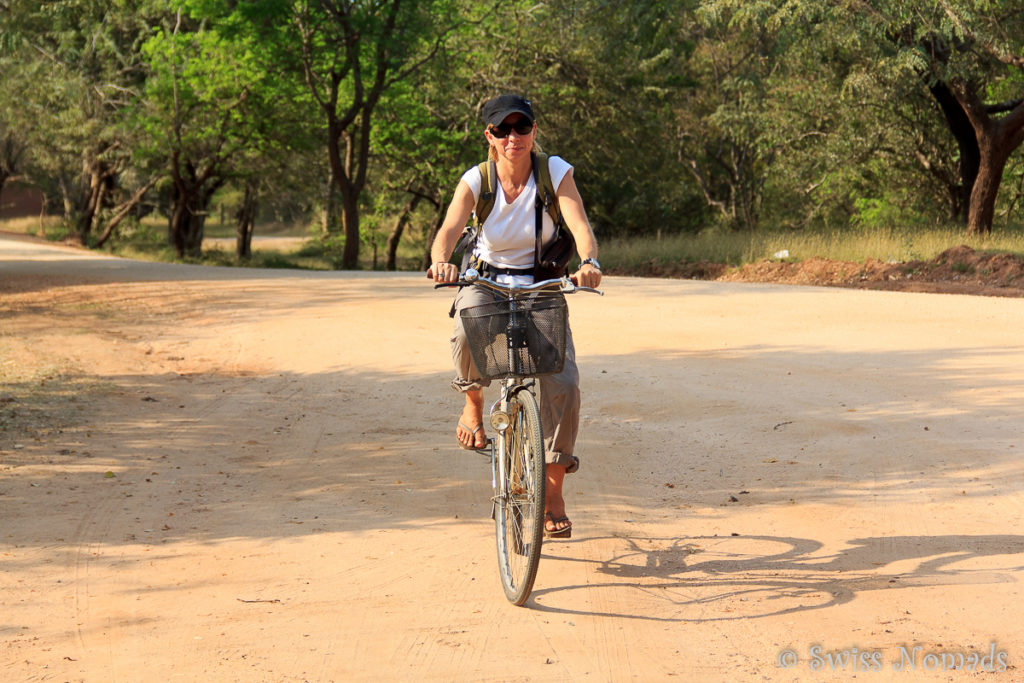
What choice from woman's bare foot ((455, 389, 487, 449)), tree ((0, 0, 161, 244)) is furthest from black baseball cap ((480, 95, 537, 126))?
tree ((0, 0, 161, 244))

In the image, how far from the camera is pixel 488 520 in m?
5.63

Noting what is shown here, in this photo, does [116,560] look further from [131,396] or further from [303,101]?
[303,101]

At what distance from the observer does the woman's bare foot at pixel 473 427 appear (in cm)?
516

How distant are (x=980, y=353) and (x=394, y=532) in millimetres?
7150

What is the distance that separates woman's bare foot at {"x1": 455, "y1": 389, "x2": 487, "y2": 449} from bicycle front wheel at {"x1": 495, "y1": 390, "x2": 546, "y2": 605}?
294mm

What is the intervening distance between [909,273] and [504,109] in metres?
16.3

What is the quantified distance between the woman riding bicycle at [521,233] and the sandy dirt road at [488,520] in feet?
2.04

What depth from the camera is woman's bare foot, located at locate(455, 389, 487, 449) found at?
5164mm

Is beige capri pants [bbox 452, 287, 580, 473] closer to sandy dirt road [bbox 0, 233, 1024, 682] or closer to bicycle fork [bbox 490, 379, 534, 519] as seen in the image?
bicycle fork [bbox 490, 379, 534, 519]

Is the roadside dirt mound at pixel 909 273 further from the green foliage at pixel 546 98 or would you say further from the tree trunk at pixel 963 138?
the tree trunk at pixel 963 138

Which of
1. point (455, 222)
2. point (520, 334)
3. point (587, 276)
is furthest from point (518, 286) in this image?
point (455, 222)

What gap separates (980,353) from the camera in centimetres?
1045

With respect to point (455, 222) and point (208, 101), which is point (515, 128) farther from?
point (208, 101)

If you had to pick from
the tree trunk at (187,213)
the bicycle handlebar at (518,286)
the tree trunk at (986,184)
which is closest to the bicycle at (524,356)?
the bicycle handlebar at (518,286)
